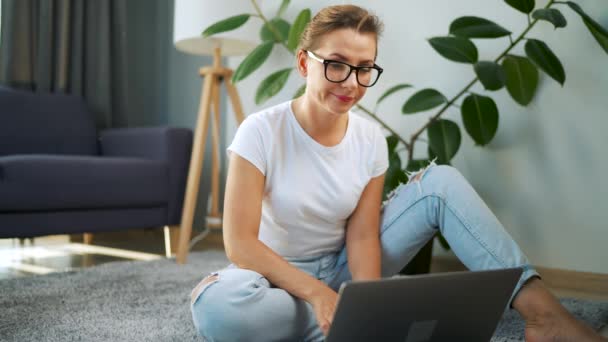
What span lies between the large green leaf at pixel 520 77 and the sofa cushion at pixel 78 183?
4.90 feet

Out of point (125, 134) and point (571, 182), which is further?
point (125, 134)

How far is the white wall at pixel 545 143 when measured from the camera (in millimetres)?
1794

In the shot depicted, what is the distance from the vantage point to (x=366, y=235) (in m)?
1.13

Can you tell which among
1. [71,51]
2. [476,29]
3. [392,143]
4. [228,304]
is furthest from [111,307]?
[71,51]

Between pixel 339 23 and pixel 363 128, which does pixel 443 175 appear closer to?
pixel 363 128

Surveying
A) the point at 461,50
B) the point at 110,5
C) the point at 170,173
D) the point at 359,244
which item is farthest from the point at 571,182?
the point at 110,5

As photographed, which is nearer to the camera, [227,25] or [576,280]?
[576,280]

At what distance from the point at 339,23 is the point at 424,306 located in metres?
0.55

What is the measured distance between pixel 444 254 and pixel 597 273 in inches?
21.6

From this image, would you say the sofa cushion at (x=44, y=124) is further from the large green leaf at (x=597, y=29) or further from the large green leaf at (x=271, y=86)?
the large green leaf at (x=597, y=29)

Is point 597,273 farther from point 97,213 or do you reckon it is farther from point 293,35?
point 97,213

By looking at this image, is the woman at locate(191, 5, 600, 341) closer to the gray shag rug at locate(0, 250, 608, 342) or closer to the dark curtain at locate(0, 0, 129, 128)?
the gray shag rug at locate(0, 250, 608, 342)

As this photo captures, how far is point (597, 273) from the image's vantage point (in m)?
1.79

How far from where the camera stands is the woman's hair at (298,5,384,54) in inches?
41.1
